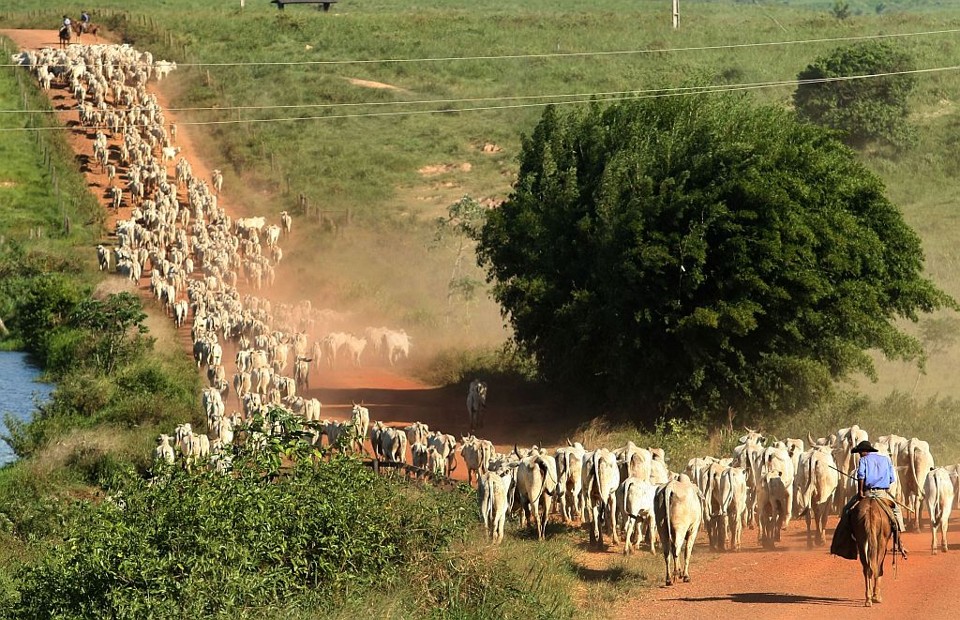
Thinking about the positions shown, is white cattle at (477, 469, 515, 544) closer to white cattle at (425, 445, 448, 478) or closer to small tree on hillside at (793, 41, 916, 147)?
white cattle at (425, 445, 448, 478)

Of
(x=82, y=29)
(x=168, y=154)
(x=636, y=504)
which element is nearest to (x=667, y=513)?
(x=636, y=504)

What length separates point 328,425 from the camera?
2538cm

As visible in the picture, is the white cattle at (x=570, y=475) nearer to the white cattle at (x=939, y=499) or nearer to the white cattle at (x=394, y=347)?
the white cattle at (x=939, y=499)

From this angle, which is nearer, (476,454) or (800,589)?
(800,589)

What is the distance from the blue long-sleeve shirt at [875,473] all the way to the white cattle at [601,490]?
4039 mm

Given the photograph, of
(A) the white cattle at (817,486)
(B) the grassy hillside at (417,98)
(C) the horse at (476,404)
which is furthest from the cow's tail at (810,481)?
(B) the grassy hillside at (417,98)

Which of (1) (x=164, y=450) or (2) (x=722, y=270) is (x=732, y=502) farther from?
(1) (x=164, y=450)

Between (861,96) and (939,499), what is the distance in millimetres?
45006

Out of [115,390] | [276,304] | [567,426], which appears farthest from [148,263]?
[567,426]

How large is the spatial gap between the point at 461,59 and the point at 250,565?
61.5 meters

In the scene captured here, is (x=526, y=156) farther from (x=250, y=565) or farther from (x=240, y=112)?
(x=240, y=112)

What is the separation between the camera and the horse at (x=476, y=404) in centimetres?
2945

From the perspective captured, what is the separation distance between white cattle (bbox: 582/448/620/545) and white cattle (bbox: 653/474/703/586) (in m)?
1.77

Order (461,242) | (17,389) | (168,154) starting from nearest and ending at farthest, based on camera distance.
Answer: (17,389) < (461,242) < (168,154)
